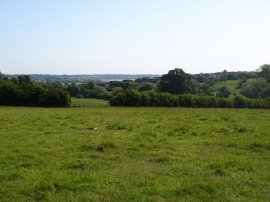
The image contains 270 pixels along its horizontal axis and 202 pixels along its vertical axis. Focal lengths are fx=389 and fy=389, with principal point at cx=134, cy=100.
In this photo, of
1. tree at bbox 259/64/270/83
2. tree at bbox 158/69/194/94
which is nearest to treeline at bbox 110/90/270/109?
tree at bbox 158/69/194/94

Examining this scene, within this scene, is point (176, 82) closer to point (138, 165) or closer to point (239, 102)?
point (239, 102)

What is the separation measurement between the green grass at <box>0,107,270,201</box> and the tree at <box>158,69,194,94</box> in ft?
241

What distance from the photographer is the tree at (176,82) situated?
9281 centimetres

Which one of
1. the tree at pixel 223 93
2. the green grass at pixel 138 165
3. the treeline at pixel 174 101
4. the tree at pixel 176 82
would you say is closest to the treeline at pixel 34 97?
the treeline at pixel 174 101

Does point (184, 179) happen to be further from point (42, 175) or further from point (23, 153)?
point (23, 153)

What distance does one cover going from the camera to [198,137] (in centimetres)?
1767

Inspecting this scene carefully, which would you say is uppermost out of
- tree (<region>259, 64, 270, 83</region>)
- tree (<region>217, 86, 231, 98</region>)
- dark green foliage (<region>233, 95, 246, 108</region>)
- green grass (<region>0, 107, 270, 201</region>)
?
tree (<region>259, 64, 270, 83</region>)

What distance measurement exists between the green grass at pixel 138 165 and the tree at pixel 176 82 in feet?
241

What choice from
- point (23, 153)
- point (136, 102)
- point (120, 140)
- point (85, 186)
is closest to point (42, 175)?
point (85, 186)

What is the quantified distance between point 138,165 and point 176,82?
269ft

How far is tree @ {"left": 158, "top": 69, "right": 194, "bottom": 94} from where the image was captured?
92812 mm

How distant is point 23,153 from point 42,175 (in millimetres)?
3293

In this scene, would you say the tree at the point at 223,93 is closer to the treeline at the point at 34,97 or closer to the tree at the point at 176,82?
the tree at the point at 176,82

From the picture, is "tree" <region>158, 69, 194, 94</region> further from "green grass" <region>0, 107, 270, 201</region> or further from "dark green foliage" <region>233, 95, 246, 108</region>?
"green grass" <region>0, 107, 270, 201</region>
